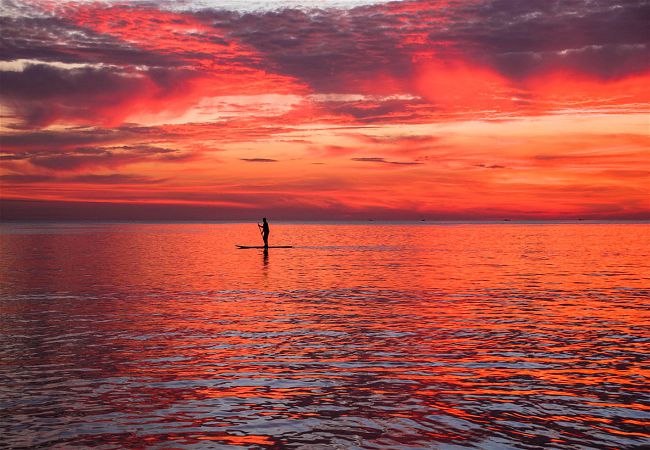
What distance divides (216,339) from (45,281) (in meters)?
27.2

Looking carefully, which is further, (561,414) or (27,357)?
(27,357)

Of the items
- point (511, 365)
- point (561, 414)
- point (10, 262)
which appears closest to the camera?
point (561, 414)

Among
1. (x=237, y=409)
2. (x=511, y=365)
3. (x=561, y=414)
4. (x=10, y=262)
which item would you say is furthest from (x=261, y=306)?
(x=10, y=262)

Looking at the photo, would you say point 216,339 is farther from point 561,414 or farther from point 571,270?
point 571,270

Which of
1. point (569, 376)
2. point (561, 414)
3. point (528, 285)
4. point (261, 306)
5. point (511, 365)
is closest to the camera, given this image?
point (561, 414)

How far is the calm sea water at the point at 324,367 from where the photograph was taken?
45.2ft

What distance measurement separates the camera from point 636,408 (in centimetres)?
1545

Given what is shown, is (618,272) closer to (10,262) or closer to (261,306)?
(261,306)

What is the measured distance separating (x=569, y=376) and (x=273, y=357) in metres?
8.91

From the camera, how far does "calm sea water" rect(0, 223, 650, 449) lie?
13.8m

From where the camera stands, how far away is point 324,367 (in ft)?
64.4

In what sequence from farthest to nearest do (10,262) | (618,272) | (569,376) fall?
1. (10,262)
2. (618,272)
3. (569,376)

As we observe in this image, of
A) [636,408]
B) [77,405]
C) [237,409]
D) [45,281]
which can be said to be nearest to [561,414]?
[636,408]

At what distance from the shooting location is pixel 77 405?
15.6m
